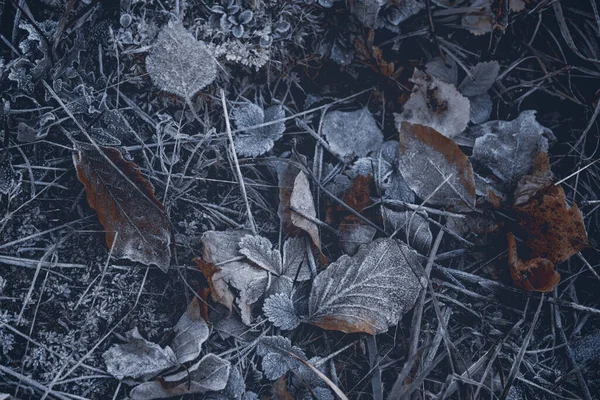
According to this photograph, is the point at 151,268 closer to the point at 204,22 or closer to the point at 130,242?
the point at 130,242

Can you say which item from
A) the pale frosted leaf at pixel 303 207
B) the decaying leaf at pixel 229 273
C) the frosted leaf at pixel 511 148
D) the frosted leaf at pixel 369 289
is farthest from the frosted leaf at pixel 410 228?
the decaying leaf at pixel 229 273

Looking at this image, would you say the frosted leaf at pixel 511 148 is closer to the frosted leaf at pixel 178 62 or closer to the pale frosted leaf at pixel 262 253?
the pale frosted leaf at pixel 262 253

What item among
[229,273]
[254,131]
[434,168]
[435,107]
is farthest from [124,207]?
[435,107]

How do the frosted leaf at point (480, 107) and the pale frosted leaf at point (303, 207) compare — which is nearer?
the pale frosted leaf at point (303, 207)

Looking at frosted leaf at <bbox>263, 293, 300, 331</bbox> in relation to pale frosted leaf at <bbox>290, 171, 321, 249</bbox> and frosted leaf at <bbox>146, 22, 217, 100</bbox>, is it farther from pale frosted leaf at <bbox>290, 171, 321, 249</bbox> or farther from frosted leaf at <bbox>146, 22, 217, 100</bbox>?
frosted leaf at <bbox>146, 22, 217, 100</bbox>

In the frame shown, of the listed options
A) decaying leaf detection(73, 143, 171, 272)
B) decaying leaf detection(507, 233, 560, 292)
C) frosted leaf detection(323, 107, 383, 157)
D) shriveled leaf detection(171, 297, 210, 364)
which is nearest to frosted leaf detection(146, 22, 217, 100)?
decaying leaf detection(73, 143, 171, 272)

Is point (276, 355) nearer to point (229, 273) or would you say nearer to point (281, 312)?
point (281, 312)
